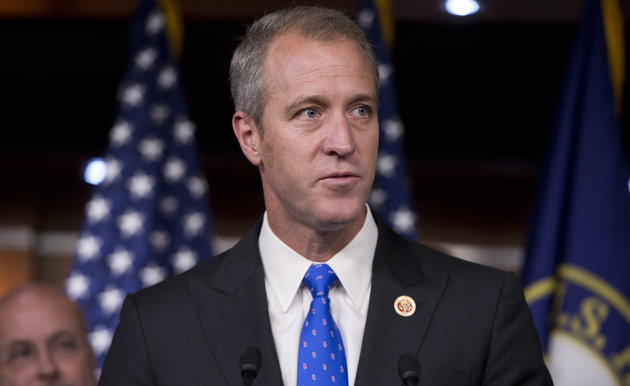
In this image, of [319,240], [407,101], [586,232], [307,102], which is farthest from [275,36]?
[407,101]

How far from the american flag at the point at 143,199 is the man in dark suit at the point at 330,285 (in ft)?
6.35

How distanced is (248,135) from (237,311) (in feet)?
1.32

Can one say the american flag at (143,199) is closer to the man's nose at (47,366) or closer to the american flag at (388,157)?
the man's nose at (47,366)

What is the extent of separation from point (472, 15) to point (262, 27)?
8.82ft

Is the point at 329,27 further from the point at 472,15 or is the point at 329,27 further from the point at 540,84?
the point at 540,84

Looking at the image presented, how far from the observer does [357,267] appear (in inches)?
73.2

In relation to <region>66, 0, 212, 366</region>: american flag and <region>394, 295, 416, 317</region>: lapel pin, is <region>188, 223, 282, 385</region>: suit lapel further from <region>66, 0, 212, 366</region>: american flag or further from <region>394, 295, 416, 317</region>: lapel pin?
<region>66, 0, 212, 366</region>: american flag

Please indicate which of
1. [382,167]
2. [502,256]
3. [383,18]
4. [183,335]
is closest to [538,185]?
[382,167]

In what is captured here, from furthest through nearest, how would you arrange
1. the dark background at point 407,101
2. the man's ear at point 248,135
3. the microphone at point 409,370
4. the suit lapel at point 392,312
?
1. the dark background at point 407,101
2. the man's ear at point 248,135
3. the suit lapel at point 392,312
4. the microphone at point 409,370

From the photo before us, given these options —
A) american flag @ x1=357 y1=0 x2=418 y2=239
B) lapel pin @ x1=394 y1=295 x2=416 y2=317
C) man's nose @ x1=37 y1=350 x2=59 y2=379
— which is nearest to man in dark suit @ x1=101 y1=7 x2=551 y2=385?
lapel pin @ x1=394 y1=295 x2=416 y2=317

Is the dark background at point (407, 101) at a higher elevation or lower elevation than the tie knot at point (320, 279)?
higher

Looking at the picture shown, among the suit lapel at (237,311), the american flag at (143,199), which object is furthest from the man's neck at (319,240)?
the american flag at (143,199)

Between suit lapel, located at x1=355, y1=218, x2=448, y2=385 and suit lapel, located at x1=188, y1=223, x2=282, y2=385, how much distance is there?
19 centimetres

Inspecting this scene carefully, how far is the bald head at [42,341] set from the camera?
9.93 ft
